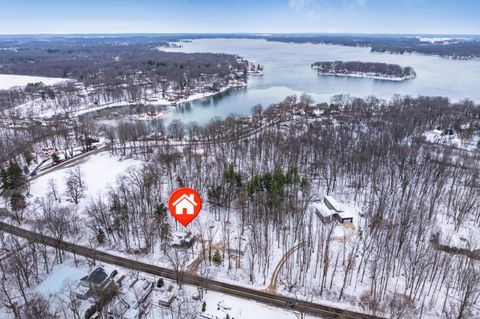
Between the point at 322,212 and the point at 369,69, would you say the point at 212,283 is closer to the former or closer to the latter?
the point at 322,212

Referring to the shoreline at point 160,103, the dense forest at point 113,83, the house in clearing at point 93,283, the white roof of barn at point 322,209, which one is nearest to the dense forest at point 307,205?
the white roof of barn at point 322,209

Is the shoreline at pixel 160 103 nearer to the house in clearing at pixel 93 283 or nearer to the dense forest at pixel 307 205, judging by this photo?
the dense forest at pixel 307 205

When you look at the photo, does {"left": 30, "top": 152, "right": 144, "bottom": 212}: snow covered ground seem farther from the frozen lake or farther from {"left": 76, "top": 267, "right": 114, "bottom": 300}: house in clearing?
the frozen lake

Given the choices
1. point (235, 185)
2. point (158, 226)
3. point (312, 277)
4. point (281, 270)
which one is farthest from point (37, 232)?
point (312, 277)

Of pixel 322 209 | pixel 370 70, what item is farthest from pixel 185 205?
pixel 370 70

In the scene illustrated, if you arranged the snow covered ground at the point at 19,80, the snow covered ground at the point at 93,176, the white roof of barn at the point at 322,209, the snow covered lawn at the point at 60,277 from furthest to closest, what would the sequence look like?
the snow covered ground at the point at 19,80 → the snow covered ground at the point at 93,176 → the white roof of barn at the point at 322,209 → the snow covered lawn at the point at 60,277

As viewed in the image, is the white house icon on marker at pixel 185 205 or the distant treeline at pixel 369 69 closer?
the white house icon on marker at pixel 185 205

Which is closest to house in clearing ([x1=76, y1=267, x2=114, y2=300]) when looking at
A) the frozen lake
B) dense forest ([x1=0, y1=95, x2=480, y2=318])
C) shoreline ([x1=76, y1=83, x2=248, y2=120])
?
dense forest ([x1=0, y1=95, x2=480, y2=318])

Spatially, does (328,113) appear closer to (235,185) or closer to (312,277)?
(235,185)
